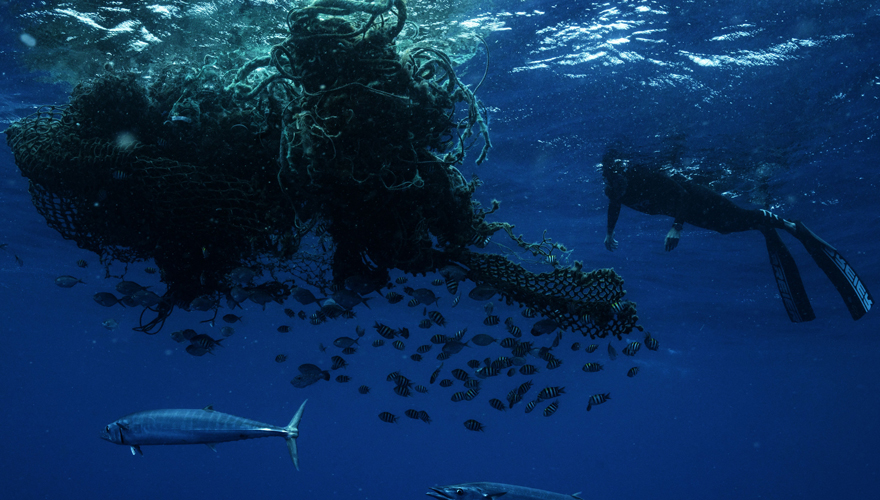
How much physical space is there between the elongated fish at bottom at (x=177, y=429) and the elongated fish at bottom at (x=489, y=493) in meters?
2.32

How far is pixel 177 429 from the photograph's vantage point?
16.6 feet

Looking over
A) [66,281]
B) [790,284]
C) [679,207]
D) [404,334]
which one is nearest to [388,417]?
[404,334]

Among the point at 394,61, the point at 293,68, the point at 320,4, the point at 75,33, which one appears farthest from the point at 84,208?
the point at 75,33

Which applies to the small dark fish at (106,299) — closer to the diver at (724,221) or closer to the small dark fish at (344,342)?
the small dark fish at (344,342)

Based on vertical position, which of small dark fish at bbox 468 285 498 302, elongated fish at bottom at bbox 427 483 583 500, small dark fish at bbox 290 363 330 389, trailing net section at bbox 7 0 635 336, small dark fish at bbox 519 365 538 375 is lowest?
small dark fish at bbox 519 365 538 375

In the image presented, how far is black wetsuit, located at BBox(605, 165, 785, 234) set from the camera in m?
11.5

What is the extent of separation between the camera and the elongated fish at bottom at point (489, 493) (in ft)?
18.7

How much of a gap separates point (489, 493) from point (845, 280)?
25.5 ft

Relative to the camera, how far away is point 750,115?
463 inches

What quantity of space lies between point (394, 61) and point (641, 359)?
157 ft

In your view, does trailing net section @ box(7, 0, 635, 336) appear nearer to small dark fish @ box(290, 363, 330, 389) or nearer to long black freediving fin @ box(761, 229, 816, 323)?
small dark fish @ box(290, 363, 330, 389)

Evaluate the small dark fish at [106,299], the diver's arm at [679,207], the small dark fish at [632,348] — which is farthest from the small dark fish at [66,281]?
the diver's arm at [679,207]

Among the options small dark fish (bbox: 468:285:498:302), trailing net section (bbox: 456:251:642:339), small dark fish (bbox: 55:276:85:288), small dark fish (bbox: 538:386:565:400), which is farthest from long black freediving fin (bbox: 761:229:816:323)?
→ small dark fish (bbox: 55:276:85:288)

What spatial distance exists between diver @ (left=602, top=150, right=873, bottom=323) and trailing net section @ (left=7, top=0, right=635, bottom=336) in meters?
6.21
